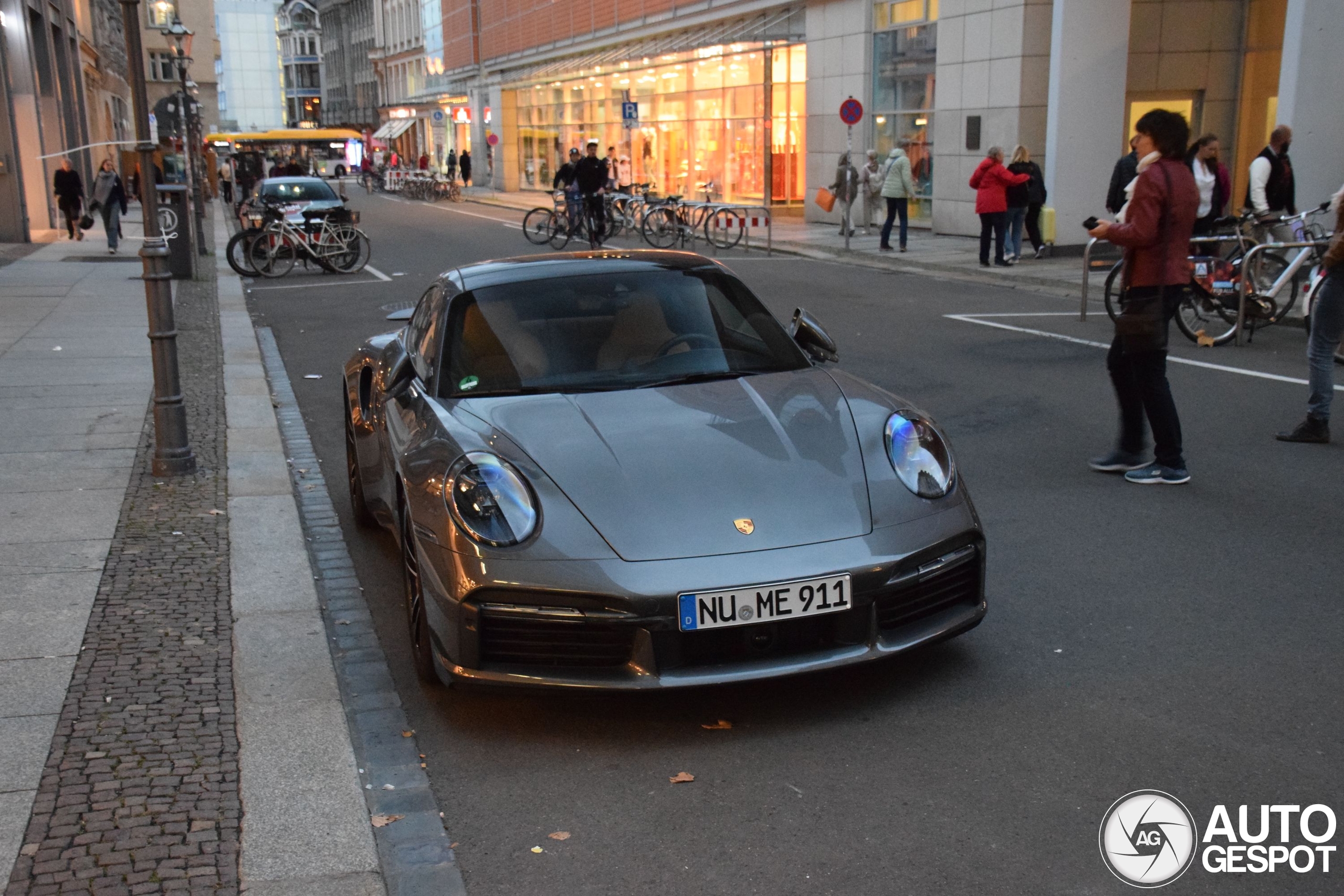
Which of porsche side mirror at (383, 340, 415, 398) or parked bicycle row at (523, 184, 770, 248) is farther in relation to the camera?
parked bicycle row at (523, 184, 770, 248)

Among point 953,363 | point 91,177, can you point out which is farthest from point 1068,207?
point 91,177

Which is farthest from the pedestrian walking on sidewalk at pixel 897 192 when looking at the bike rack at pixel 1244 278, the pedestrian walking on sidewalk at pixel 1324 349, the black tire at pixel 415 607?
the black tire at pixel 415 607

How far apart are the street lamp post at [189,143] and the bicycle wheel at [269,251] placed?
0.89 m

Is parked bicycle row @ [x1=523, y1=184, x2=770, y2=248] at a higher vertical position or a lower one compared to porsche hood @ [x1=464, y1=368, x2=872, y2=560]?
lower

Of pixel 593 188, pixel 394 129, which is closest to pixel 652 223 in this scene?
pixel 593 188

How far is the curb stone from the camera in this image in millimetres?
3396

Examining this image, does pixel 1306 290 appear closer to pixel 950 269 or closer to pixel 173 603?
pixel 950 269

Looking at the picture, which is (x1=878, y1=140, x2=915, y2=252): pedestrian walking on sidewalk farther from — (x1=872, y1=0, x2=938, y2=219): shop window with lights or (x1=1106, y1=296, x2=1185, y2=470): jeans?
(x1=1106, y1=296, x2=1185, y2=470): jeans

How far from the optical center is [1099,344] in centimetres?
1214

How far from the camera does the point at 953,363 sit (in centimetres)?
1124

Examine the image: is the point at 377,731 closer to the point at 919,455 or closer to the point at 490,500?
the point at 490,500

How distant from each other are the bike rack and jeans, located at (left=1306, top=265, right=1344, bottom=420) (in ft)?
12.1

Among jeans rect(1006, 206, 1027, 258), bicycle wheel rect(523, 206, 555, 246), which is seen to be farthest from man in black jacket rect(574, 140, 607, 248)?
jeans rect(1006, 206, 1027, 258)

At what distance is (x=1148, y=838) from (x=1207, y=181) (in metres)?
12.1
